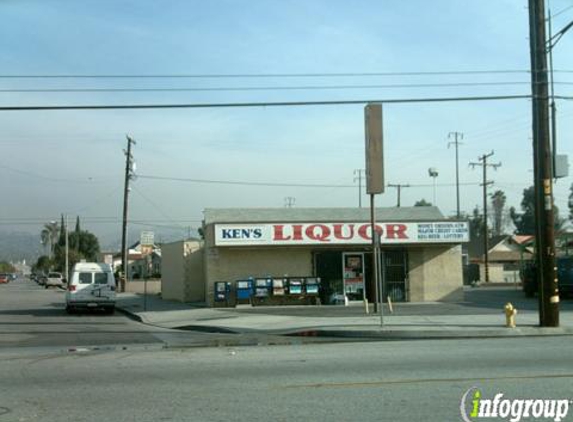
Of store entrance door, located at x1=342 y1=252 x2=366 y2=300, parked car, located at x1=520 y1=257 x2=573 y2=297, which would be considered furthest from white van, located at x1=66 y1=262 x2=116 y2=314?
parked car, located at x1=520 y1=257 x2=573 y2=297

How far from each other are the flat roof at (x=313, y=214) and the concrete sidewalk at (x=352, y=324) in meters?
5.63

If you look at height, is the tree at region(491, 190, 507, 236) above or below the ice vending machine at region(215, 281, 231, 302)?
above

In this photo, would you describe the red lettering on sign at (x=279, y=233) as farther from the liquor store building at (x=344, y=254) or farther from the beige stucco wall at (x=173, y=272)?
the beige stucco wall at (x=173, y=272)

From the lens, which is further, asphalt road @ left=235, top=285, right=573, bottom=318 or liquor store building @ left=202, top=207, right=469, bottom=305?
liquor store building @ left=202, top=207, right=469, bottom=305

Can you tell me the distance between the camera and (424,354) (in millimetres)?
12844

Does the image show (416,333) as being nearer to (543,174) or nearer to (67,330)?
(543,174)

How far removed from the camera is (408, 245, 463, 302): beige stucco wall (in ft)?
98.5

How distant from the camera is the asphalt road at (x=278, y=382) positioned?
7945 millimetres

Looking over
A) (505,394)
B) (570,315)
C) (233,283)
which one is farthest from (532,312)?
(505,394)

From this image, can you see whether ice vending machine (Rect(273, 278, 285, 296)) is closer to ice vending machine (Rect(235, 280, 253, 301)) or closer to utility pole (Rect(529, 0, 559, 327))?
ice vending machine (Rect(235, 280, 253, 301))

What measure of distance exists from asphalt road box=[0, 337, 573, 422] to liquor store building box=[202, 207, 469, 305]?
564 inches
